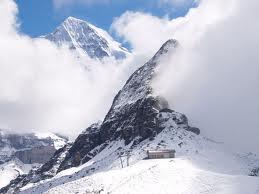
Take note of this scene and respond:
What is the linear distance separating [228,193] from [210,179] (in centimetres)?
1541

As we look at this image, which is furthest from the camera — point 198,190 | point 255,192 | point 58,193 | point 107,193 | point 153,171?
point 58,193

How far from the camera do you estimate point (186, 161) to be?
635ft

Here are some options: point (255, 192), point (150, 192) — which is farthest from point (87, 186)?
point (255, 192)

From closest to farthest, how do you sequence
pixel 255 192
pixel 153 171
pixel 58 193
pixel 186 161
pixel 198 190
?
pixel 255 192 → pixel 198 190 → pixel 153 171 → pixel 58 193 → pixel 186 161

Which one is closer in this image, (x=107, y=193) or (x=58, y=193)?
(x=107, y=193)

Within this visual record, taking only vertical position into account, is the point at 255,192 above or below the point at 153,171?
below

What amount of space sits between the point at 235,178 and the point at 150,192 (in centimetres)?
2214

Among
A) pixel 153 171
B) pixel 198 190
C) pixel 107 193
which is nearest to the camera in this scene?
pixel 198 190

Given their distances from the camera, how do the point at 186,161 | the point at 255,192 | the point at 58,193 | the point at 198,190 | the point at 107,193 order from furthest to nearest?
the point at 186,161 < the point at 58,193 < the point at 107,193 < the point at 198,190 < the point at 255,192

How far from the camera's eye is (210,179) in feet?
475

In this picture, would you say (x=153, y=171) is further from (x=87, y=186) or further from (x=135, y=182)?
(x=87, y=186)

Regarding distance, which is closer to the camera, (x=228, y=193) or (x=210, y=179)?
(x=228, y=193)

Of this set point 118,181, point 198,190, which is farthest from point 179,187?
point 118,181

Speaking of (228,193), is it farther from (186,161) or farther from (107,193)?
(186,161)
